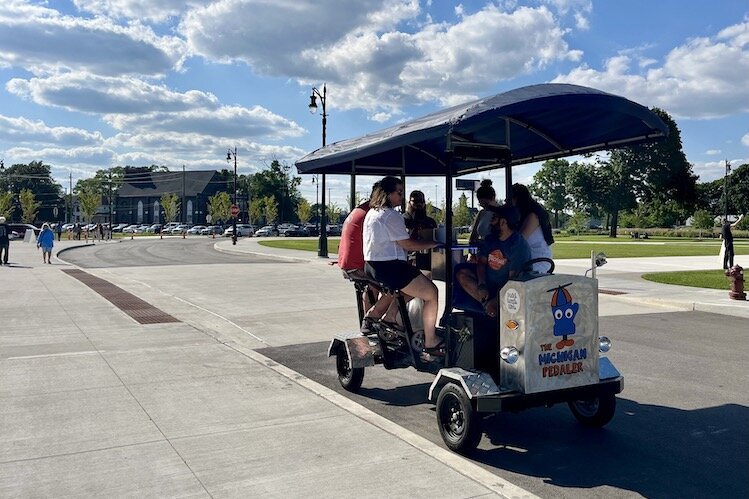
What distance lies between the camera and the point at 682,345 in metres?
8.97

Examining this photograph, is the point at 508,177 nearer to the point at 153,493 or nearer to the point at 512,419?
the point at 512,419

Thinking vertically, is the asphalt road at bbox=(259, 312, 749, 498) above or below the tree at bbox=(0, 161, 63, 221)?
below

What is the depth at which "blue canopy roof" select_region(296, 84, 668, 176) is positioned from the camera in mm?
4789

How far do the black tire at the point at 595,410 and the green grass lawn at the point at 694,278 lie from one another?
12.1 metres

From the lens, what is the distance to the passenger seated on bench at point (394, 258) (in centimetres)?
561

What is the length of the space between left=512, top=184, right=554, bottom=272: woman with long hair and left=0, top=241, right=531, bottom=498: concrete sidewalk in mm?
1925

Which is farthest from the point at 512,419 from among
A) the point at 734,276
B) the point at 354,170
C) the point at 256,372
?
the point at 734,276

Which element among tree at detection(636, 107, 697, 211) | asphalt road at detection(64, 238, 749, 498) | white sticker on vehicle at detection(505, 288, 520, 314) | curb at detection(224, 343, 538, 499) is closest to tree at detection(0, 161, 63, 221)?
tree at detection(636, 107, 697, 211)

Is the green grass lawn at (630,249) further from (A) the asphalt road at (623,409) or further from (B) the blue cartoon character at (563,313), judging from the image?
(B) the blue cartoon character at (563,313)

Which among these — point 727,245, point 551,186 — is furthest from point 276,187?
point 727,245

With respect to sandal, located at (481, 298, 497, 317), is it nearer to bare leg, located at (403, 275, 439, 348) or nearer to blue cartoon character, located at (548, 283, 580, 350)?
blue cartoon character, located at (548, 283, 580, 350)

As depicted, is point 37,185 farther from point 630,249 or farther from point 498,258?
point 498,258

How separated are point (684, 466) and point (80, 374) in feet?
20.0

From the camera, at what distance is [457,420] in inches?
187
